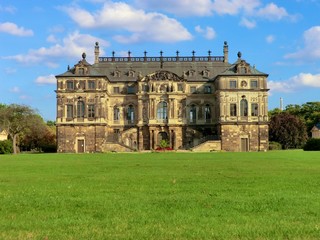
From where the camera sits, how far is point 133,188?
15.8m

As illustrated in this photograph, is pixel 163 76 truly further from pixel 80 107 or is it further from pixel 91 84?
pixel 80 107

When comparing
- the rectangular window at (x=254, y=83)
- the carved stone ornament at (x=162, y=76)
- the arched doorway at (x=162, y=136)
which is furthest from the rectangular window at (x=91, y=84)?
the rectangular window at (x=254, y=83)

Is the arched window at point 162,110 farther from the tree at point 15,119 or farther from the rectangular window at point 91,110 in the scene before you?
the tree at point 15,119

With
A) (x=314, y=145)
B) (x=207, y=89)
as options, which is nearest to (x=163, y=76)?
(x=207, y=89)

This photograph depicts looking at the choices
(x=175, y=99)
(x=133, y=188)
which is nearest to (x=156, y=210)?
(x=133, y=188)

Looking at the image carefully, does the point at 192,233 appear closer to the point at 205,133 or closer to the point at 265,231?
the point at 265,231

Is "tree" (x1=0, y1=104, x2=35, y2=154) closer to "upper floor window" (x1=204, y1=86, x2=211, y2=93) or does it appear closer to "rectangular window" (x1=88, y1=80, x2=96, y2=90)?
"rectangular window" (x1=88, y1=80, x2=96, y2=90)

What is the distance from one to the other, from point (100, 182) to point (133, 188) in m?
2.81

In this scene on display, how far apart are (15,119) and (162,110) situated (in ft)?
86.7

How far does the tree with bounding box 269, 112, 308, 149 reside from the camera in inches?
3792

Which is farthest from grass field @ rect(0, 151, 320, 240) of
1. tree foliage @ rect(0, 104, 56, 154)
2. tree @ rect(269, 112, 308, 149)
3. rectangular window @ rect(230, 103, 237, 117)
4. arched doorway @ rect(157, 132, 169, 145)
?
tree @ rect(269, 112, 308, 149)

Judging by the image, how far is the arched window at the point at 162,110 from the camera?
8025 centimetres

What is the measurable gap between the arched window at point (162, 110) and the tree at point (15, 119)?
23.2m

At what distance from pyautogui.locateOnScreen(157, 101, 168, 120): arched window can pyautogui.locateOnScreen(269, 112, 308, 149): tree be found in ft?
96.3
